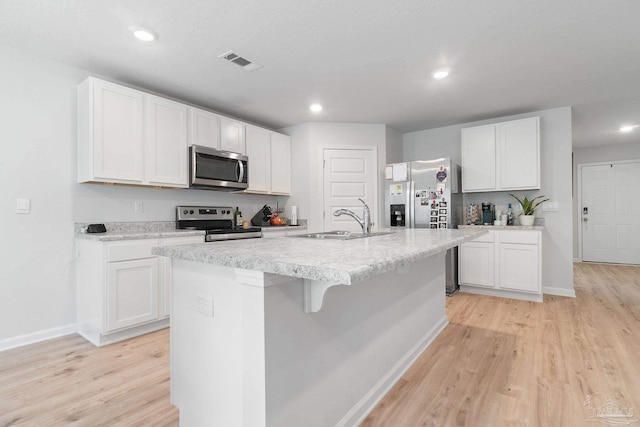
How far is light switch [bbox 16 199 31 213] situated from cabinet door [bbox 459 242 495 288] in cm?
459

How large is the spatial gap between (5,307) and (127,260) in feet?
3.12

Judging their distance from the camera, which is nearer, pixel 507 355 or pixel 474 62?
pixel 507 355

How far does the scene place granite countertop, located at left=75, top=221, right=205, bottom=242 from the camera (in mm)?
2555

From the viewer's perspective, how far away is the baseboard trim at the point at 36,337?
2.46 meters

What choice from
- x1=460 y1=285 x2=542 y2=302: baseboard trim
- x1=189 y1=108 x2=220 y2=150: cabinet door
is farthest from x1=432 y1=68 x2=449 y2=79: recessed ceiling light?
x1=460 y1=285 x2=542 y2=302: baseboard trim

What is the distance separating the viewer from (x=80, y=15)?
2.10 metres

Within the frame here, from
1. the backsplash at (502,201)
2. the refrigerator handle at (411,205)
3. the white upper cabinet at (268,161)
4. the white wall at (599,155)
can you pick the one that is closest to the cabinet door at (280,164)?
the white upper cabinet at (268,161)

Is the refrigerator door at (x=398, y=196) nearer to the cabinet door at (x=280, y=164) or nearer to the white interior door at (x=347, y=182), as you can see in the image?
the white interior door at (x=347, y=182)

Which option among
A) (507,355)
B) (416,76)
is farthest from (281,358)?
(416,76)

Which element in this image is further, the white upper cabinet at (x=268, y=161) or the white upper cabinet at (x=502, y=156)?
the white upper cabinet at (x=268, y=161)

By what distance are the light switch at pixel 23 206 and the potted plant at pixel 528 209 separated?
5164 millimetres

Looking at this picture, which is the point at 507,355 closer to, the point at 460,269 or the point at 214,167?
the point at 460,269

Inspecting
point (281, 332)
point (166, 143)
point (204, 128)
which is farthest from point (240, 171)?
point (281, 332)

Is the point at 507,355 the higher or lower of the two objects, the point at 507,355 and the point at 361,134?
the lower
